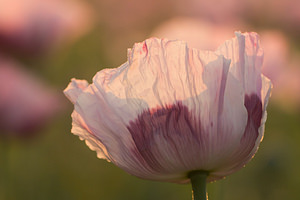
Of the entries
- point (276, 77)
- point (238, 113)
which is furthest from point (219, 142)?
point (276, 77)

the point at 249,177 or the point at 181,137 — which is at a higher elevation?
the point at 181,137

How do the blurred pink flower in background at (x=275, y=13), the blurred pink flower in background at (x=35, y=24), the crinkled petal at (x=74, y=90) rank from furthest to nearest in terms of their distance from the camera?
the blurred pink flower in background at (x=275, y=13), the blurred pink flower in background at (x=35, y=24), the crinkled petal at (x=74, y=90)

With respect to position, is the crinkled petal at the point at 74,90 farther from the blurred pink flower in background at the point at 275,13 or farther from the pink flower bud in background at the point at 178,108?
the blurred pink flower in background at the point at 275,13

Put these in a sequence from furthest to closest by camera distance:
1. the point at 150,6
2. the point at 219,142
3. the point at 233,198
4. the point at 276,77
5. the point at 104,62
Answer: the point at 150,6, the point at 104,62, the point at 233,198, the point at 276,77, the point at 219,142

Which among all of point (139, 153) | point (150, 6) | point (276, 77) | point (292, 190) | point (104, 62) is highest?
point (150, 6)

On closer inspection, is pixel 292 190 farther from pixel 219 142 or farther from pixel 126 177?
pixel 219 142

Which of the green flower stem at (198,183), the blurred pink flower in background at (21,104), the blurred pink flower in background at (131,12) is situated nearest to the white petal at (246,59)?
the green flower stem at (198,183)

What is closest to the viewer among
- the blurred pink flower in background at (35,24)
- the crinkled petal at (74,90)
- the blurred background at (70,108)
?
the crinkled petal at (74,90)

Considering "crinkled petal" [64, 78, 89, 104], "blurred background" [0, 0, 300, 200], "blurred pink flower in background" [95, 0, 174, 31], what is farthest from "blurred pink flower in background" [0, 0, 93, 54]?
"blurred pink flower in background" [95, 0, 174, 31]
